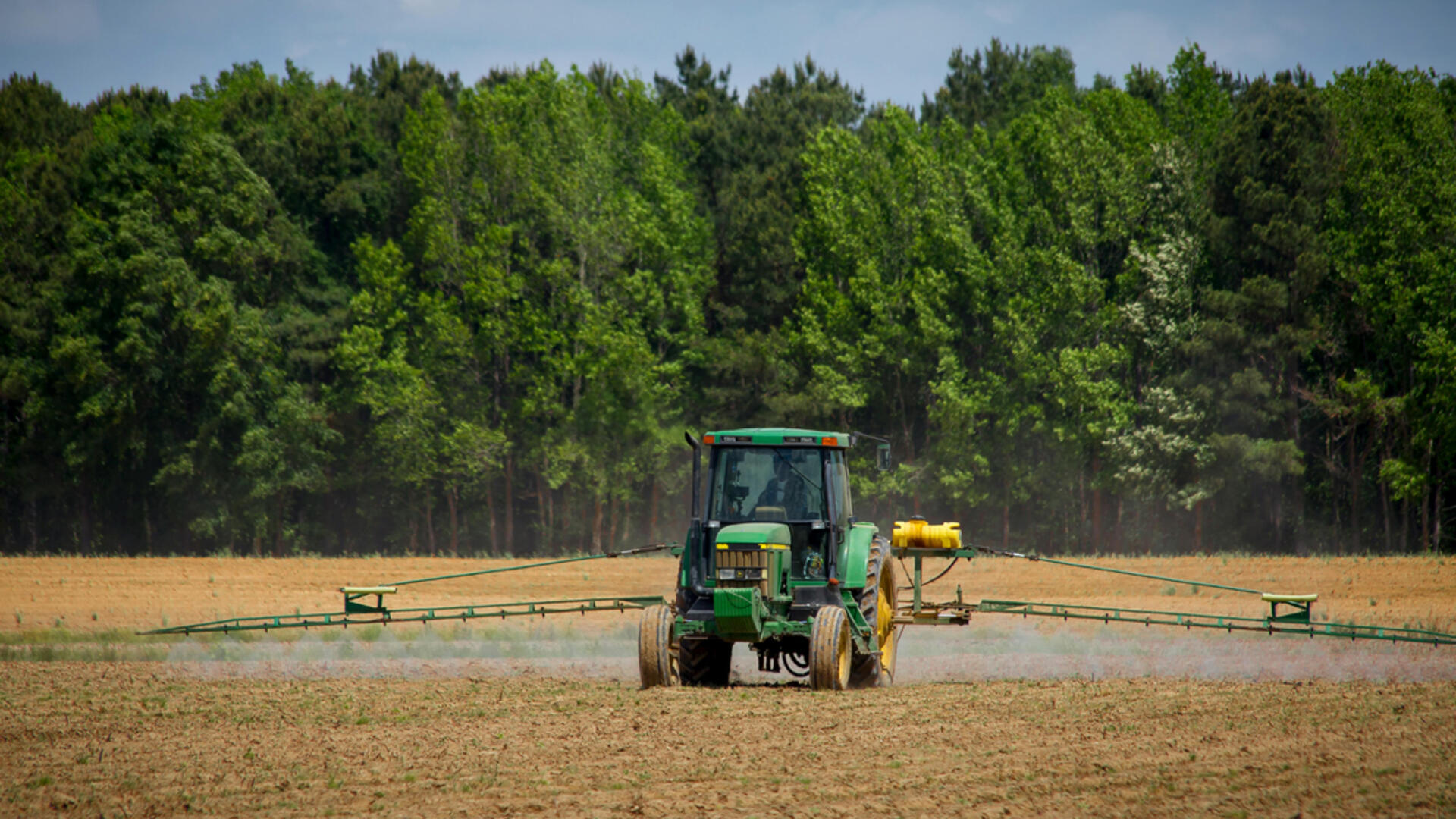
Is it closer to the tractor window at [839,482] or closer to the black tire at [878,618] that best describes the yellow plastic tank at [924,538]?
the black tire at [878,618]

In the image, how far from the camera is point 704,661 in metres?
15.2

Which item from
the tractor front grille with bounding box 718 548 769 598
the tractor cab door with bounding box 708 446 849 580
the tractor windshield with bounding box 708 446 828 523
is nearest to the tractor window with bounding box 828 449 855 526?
the tractor cab door with bounding box 708 446 849 580

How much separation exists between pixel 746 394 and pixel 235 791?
42.4 metres

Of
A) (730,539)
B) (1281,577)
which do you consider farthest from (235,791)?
(1281,577)

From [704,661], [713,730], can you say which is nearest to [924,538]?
[704,661]

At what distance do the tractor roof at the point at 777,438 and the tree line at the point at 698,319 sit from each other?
31.3m

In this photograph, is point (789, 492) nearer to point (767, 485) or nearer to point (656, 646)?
point (767, 485)

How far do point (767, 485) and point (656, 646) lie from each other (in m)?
2.28

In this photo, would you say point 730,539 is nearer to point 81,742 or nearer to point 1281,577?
point 81,742

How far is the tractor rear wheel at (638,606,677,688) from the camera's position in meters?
14.5

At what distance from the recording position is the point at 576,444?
49.8m

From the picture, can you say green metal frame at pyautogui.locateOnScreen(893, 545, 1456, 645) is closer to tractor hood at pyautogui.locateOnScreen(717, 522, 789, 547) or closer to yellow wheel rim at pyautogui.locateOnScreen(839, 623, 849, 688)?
yellow wheel rim at pyautogui.locateOnScreen(839, 623, 849, 688)

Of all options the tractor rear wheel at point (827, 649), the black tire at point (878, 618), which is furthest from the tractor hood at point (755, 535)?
the black tire at point (878, 618)

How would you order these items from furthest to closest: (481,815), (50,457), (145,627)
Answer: (50,457)
(145,627)
(481,815)
